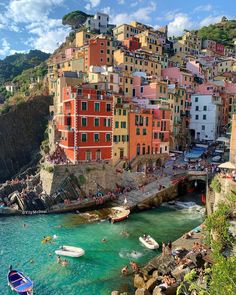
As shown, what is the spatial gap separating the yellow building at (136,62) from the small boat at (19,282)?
48.4 m

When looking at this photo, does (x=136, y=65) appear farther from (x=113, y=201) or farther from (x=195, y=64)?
(x=113, y=201)

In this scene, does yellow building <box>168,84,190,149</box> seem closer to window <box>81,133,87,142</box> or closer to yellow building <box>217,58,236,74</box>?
window <box>81,133,87,142</box>

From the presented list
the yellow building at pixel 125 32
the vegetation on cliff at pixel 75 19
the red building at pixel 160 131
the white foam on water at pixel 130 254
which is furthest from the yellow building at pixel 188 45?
the white foam on water at pixel 130 254

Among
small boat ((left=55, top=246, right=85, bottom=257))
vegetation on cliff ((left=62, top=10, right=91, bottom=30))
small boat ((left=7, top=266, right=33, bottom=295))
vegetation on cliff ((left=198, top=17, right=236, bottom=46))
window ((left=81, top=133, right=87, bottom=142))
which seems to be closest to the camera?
small boat ((left=7, top=266, right=33, bottom=295))

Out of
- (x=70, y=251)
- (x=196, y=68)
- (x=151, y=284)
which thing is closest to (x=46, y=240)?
(x=70, y=251)

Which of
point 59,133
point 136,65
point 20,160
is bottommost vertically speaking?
point 20,160

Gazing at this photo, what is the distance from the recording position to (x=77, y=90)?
4491 cm

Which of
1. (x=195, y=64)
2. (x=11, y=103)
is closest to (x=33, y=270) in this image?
(x=11, y=103)

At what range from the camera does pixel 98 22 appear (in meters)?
102

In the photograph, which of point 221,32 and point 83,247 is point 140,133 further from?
point 221,32

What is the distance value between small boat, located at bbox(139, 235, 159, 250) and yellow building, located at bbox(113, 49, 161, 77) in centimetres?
4143

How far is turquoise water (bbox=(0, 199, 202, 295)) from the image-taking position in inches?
929

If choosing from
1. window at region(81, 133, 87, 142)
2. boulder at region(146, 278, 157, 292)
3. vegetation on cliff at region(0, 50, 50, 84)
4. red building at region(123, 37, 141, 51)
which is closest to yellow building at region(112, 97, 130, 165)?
window at region(81, 133, 87, 142)

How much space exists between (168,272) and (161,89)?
40434 mm
